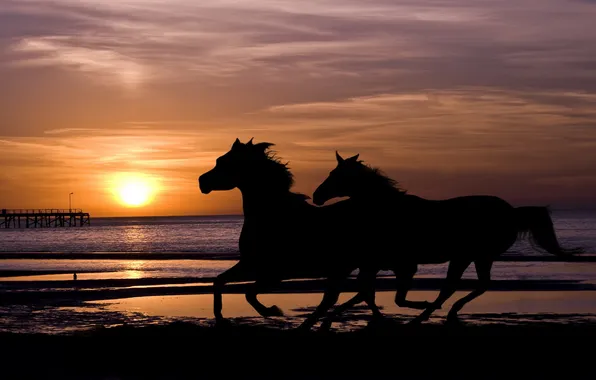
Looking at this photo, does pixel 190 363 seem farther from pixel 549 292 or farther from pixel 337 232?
pixel 549 292

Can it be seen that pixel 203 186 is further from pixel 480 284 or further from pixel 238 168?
pixel 480 284

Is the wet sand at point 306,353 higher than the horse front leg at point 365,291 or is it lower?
lower

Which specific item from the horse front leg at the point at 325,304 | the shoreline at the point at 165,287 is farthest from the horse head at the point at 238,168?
the shoreline at the point at 165,287

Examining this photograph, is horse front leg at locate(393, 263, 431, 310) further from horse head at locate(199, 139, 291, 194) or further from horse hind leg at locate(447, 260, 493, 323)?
horse head at locate(199, 139, 291, 194)

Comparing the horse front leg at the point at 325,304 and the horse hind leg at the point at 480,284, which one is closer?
the horse front leg at the point at 325,304

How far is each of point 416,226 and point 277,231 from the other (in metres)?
2.08

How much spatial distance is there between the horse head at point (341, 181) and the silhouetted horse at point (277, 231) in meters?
0.23

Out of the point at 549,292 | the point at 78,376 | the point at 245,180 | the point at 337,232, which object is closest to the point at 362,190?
the point at 337,232

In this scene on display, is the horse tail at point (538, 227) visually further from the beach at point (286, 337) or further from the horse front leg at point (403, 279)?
the horse front leg at point (403, 279)

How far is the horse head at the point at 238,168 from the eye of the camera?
508 inches

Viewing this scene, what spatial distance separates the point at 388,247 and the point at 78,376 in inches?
192

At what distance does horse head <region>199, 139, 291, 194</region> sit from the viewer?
12.9m

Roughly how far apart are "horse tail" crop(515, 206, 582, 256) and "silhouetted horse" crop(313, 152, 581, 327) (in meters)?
0.31

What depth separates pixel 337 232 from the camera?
1262cm
